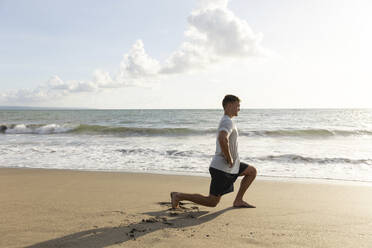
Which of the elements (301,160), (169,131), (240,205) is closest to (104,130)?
(169,131)

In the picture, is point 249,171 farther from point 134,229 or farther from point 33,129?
point 33,129

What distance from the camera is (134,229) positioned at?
334cm

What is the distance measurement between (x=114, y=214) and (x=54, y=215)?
0.84 meters

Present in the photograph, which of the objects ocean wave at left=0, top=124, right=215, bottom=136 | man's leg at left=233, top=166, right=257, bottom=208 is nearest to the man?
man's leg at left=233, top=166, right=257, bottom=208

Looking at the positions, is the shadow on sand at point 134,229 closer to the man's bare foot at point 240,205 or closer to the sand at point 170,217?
the sand at point 170,217

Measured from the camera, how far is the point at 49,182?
6.17m

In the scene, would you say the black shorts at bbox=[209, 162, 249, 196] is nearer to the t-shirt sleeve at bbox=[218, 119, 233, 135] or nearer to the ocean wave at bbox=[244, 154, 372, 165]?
the t-shirt sleeve at bbox=[218, 119, 233, 135]

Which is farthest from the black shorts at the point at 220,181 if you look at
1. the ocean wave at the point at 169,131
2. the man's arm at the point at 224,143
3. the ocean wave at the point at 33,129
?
the ocean wave at the point at 33,129

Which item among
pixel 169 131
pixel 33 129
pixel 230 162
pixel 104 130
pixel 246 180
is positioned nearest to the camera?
pixel 230 162

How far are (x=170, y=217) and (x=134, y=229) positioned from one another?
65 centimetres

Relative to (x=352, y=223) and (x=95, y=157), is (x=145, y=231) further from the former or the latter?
(x=95, y=157)

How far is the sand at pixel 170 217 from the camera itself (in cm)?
310

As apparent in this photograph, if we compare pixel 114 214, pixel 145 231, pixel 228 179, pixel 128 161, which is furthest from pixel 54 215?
pixel 128 161

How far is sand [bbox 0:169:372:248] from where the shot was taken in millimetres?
3102
